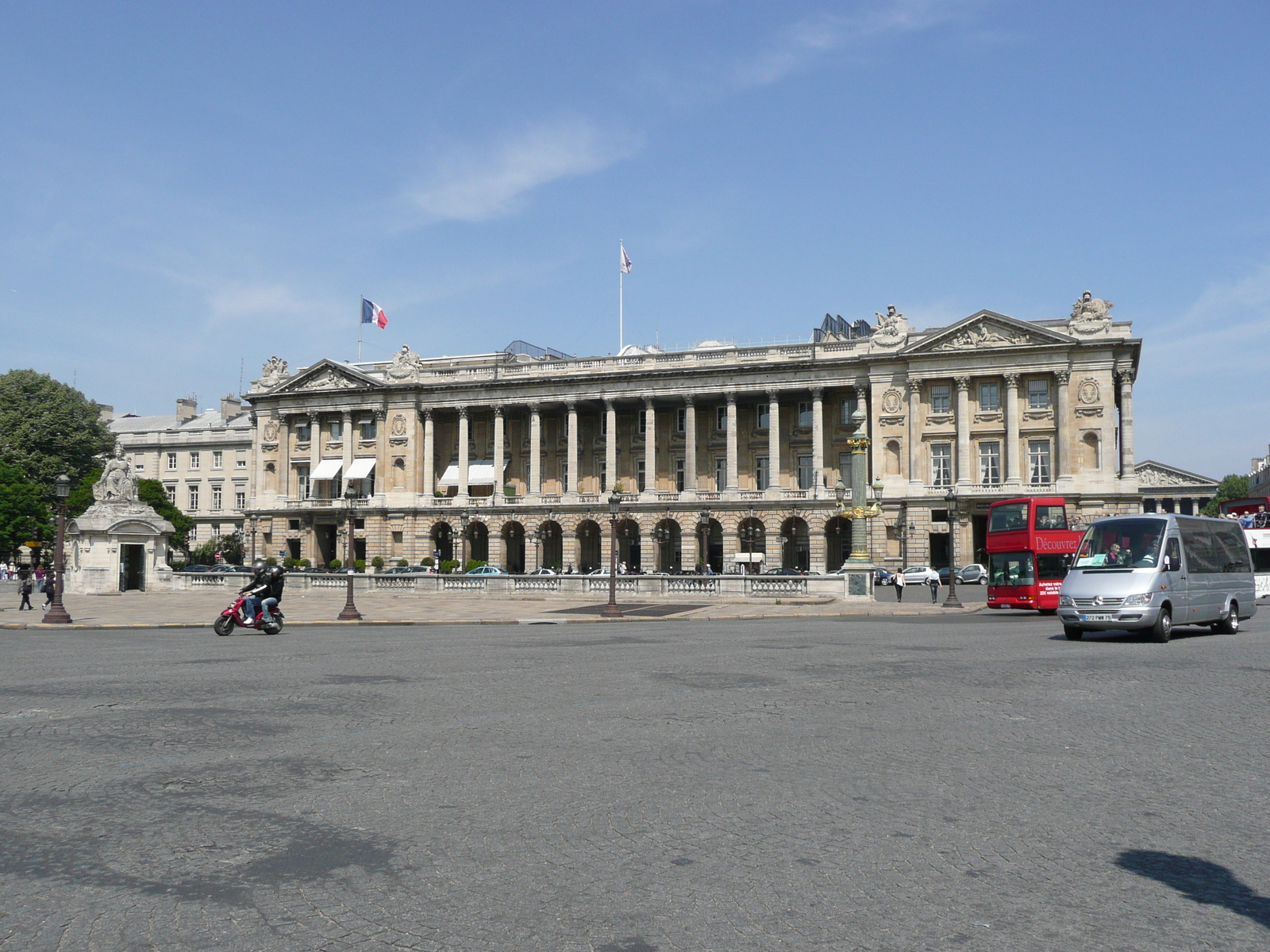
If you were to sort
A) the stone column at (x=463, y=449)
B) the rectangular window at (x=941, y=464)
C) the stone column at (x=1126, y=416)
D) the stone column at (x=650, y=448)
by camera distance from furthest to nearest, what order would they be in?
the stone column at (x=463, y=449)
the stone column at (x=650, y=448)
the rectangular window at (x=941, y=464)
the stone column at (x=1126, y=416)

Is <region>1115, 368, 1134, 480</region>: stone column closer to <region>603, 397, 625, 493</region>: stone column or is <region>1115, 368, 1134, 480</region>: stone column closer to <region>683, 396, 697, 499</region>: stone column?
<region>683, 396, 697, 499</region>: stone column

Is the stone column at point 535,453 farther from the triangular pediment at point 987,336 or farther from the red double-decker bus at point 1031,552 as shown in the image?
the red double-decker bus at point 1031,552

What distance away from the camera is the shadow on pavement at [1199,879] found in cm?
527

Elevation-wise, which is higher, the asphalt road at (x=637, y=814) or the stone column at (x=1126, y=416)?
the stone column at (x=1126, y=416)

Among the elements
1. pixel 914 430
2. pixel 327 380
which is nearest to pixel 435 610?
pixel 914 430

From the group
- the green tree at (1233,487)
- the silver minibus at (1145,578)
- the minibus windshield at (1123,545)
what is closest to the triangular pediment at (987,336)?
the silver minibus at (1145,578)

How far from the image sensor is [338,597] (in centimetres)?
4966

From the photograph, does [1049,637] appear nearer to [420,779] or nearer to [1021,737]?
[1021,737]

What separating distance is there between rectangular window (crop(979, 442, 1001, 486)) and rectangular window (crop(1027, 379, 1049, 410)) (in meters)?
3.61

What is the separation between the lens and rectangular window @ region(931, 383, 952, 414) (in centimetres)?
7519

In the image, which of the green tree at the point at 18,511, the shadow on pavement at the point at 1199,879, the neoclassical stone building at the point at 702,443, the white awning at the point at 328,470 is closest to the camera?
the shadow on pavement at the point at 1199,879

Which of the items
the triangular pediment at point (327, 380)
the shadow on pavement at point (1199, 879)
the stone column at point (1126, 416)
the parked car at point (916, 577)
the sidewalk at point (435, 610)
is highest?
the triangular pediment at point (327, 380)

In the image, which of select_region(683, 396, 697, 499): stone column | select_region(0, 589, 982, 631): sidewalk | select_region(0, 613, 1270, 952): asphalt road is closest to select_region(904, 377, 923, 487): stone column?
select_region(683, 396, 697, 499): stone column

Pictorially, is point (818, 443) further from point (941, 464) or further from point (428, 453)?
point (428, 453)
